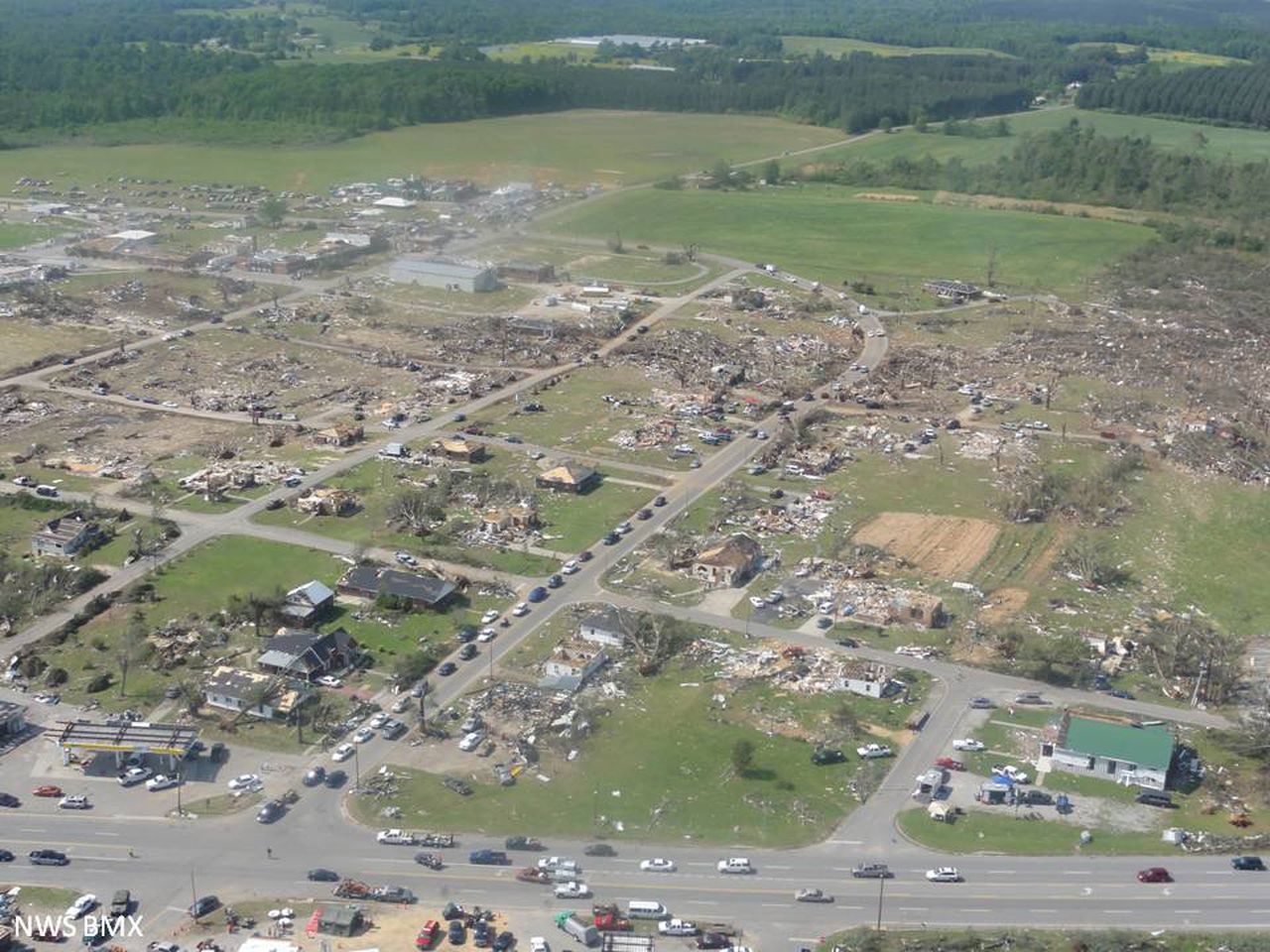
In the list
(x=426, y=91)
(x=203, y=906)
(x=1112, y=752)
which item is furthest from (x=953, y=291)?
(x=203, y=906)

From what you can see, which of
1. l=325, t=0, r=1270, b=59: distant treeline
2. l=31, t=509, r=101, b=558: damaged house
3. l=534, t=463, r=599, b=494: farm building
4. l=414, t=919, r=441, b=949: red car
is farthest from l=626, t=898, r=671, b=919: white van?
l=325, t=0, r=1270, b=59: distant treeline

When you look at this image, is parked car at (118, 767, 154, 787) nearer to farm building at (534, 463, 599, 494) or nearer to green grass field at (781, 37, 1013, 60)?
farm building at (534, 463, 599, 494)

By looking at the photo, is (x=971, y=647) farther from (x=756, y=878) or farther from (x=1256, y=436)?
(x=1256, y=436)

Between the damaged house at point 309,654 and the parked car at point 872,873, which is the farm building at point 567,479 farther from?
the parked car at point 872,873

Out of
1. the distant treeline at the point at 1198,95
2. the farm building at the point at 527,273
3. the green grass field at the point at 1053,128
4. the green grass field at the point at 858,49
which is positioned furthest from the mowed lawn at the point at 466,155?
the green grass field at the point at 858,49

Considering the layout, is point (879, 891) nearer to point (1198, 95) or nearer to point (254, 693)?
point (254, 693)
